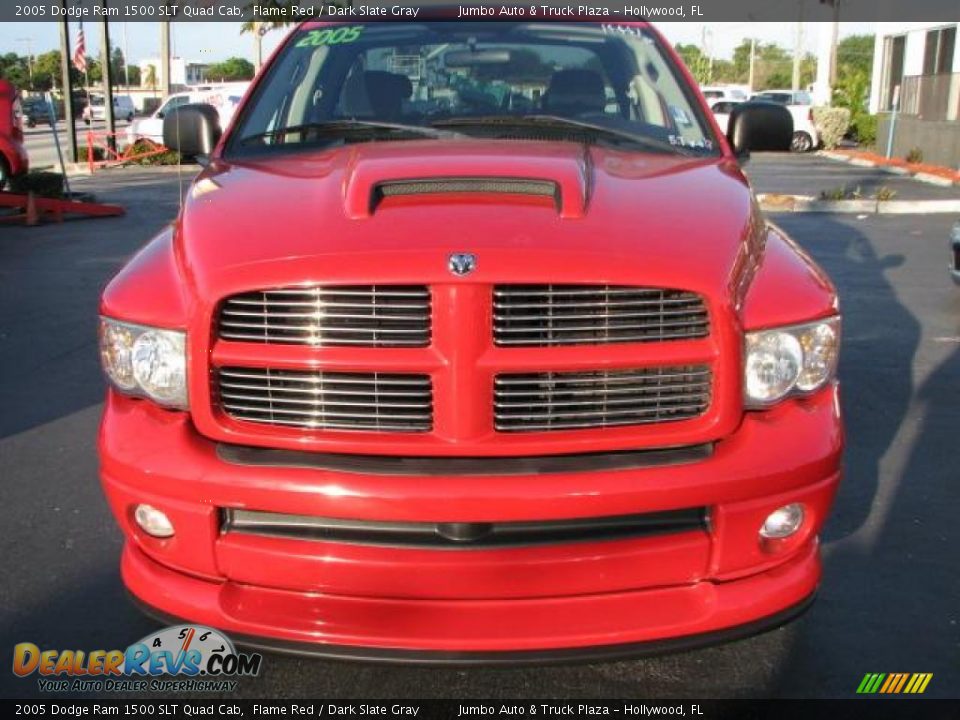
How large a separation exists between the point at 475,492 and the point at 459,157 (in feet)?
3.81

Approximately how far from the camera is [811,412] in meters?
2.61

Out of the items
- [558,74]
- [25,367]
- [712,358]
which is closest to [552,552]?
[712,358]

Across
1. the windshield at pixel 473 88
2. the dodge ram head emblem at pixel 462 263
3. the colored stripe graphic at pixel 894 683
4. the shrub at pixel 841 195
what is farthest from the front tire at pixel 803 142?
the dodge ram head emblem at pixel 462 263

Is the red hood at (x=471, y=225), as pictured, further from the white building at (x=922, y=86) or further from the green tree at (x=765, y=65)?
the green tree at (x=765, y=65)

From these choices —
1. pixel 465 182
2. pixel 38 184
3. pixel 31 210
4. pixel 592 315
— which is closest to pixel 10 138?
pixel 38 184

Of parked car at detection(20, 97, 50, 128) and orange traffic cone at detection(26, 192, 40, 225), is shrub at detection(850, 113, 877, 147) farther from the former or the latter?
parked car at detection(20, 97, 50, 128)

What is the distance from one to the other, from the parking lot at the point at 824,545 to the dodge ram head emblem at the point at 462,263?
3.13ft

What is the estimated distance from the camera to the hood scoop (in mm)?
2652

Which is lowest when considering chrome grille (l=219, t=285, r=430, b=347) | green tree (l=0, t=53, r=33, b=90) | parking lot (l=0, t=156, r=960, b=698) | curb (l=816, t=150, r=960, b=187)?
parking lot (l=0, t=156, r=960, b=698)

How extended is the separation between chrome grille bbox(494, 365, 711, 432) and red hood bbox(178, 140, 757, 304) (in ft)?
0.75

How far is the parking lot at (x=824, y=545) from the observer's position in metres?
2.94

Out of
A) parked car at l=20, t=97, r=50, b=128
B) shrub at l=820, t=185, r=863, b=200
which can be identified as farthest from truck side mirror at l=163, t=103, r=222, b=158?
parked car at l=20, t=97, r=50, b=128

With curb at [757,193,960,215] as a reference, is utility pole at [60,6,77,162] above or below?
above

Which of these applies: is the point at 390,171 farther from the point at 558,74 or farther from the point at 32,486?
the point at 32,486
